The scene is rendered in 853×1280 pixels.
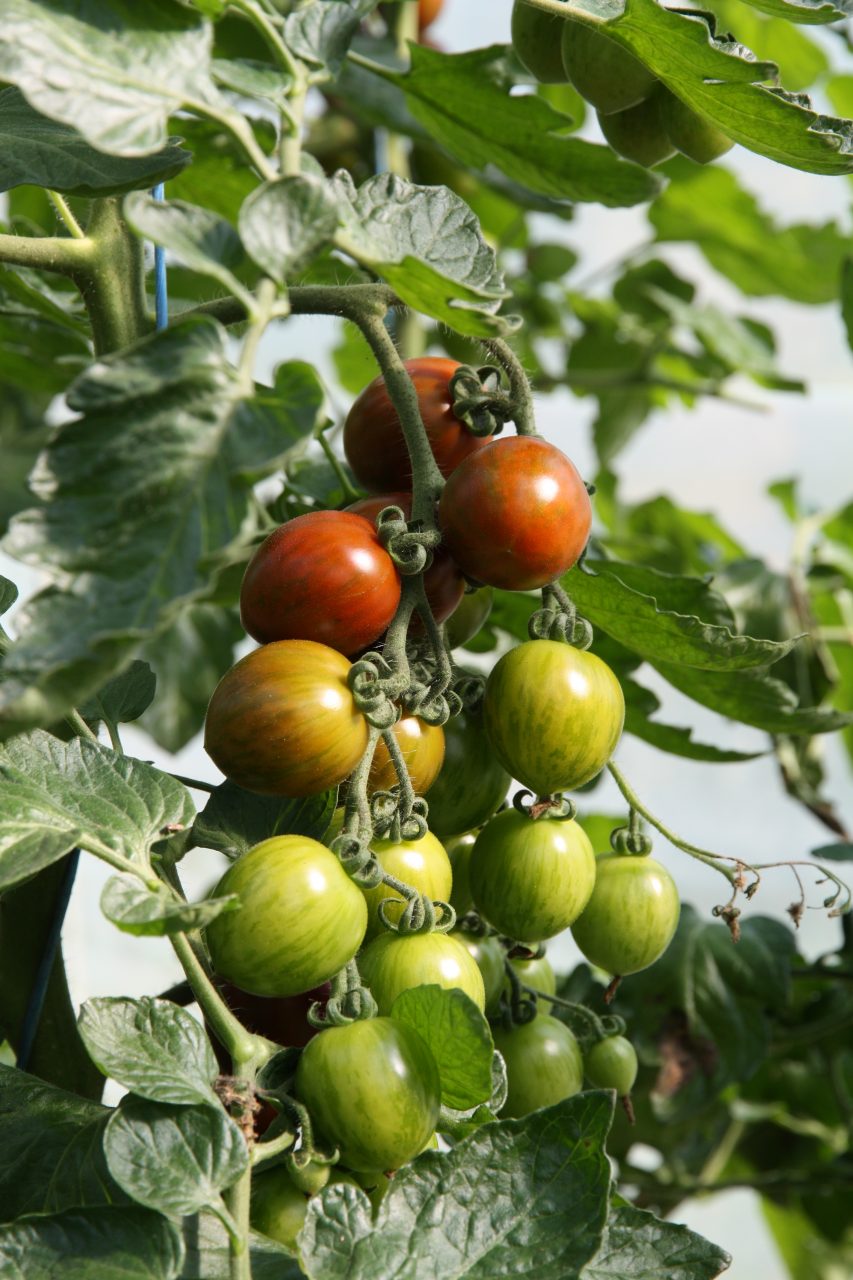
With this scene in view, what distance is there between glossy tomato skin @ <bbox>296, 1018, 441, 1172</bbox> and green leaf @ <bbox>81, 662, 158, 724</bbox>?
19 cm

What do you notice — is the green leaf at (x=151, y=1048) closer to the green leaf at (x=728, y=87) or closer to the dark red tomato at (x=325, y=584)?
the dark red tomato at (x=325, y=584)

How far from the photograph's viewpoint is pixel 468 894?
1.80 feet

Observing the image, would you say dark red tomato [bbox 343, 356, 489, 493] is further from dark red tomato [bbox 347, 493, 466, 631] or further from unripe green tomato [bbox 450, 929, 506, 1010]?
unripe green tomato [bbox 450, 929, 506, 1010]

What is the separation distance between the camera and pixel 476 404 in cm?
52

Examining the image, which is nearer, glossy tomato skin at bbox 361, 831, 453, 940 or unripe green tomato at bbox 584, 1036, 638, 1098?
glossy tomato skin at bbox 361, 831, 453, 940

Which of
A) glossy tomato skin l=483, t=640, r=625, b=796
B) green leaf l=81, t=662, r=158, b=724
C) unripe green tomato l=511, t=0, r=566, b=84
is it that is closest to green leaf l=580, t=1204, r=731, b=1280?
glossy tomato skin l=483, t=640, r=625, b=796

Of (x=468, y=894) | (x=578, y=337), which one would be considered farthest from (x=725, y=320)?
(x=468, y=894)

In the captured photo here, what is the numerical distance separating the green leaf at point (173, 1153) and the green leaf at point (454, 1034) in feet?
0.22

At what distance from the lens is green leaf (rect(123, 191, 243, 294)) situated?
0.35 metres

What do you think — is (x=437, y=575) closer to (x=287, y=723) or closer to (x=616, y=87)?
(x=287, y=723)

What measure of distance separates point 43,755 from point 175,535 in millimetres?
148

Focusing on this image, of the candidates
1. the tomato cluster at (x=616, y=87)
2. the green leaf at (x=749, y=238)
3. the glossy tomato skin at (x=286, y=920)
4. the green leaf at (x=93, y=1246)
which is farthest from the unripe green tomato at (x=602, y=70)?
the green leaf at (x=749, y=238)

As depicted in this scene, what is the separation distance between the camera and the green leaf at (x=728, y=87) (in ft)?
1.56

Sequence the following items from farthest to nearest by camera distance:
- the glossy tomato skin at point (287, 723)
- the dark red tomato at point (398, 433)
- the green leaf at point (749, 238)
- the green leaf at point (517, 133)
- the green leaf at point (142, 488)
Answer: the green leaf at point (749, 238) < the green leaf at point (517, 133) < the dark red tomato at point (398, 433) < the glossy tomato skin at point (287, 723) < the green leaf at point (142, 488)
